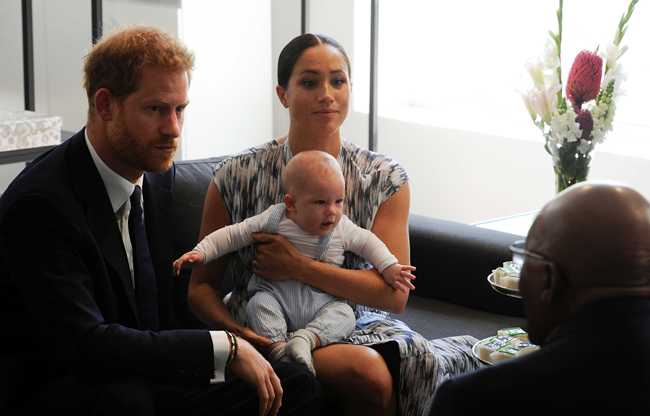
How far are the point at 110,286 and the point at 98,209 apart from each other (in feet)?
0.54

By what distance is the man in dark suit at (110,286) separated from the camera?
207 cm

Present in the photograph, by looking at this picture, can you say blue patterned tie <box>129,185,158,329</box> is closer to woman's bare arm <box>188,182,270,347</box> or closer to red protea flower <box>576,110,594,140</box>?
woman's bare arm <box>188,182,270,347</box>

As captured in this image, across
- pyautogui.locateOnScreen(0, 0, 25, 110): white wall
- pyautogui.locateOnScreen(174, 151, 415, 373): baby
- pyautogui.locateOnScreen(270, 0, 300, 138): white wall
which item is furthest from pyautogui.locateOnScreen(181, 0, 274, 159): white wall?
pyautogui.locateOnScreen(174, 151, 415, 373): baby

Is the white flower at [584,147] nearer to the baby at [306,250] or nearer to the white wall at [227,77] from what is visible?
the baby at [306,250]

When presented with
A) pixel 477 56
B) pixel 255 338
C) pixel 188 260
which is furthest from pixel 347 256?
pixel 477 56

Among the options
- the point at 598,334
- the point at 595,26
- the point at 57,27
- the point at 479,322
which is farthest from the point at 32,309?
the point at 595,26

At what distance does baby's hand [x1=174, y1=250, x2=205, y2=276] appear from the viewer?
7.69ft

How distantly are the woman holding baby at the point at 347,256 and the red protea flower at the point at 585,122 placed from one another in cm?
46

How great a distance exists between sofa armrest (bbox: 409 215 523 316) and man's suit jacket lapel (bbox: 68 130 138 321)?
1.34 m

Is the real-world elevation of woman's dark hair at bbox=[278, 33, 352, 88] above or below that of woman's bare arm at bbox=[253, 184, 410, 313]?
above

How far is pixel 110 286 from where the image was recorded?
2.18 metres

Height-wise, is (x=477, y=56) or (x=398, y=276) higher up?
(x=477, y=56)

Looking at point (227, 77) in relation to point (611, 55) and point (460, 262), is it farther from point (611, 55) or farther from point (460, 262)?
point (611, 55)

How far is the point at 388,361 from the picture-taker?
8.08 feet
